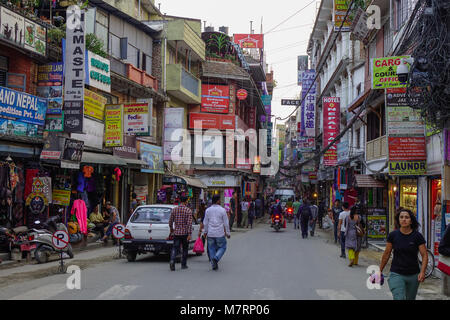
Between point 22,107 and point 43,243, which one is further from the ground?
point 22,107

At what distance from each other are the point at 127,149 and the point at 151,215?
30.1 feet

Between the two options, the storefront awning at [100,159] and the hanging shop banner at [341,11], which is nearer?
the storefront awning at [100,159]

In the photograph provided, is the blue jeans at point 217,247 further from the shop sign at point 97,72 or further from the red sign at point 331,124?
the red sign at point 331,124

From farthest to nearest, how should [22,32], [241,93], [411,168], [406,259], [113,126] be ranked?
[241,93], [113,126], [411,168], [22,32], [406,259]

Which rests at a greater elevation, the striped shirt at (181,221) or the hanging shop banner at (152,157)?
the hanging shop banner at (152,157)

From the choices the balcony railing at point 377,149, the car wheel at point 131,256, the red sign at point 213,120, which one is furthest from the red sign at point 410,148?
the red sign at point 213,120

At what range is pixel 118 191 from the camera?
23.6 m

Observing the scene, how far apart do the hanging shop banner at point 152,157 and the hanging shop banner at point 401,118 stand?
12.2m

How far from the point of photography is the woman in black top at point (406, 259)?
634cm

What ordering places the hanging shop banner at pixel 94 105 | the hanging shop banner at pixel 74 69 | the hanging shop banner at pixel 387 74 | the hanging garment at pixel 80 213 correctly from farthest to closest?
the hanging shop banner at pixel 94 105 → the hanging garment at pixel 80 213 → the hanging shop banner at pixel 387 74 → the hanging shop banner at pixel 74 69

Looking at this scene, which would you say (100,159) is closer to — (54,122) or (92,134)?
(92,134)

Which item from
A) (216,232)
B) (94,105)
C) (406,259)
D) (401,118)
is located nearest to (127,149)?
(94,105)

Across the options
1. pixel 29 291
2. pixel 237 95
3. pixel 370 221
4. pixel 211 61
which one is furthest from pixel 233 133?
pixel 29 291

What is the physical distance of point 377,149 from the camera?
24562 mm
